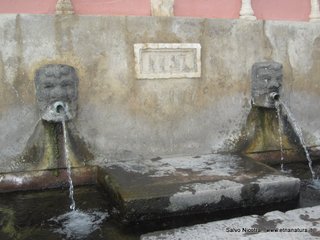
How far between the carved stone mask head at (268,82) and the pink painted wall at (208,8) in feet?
2.79

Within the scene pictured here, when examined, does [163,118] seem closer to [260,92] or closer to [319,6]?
[260,92]

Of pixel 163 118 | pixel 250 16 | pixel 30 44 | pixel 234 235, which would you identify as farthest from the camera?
pixel 250 16

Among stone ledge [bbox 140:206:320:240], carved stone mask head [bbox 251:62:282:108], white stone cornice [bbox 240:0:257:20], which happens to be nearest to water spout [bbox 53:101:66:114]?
stone ledge [bbox 140:206:320:240]

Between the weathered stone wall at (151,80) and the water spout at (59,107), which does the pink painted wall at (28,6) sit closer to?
the weathered stone wall at (151,80)

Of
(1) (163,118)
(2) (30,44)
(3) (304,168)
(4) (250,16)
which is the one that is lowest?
(3) (304,168)

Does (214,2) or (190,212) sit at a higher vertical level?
(214,2)

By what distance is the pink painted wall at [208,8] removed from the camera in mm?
4242

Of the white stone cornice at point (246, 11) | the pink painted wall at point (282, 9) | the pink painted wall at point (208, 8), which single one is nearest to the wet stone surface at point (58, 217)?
the pink painted wall at point (208, 8)

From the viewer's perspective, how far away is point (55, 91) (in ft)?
10.7

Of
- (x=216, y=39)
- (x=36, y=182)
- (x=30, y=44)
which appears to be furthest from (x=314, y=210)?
(x=30, y=44)

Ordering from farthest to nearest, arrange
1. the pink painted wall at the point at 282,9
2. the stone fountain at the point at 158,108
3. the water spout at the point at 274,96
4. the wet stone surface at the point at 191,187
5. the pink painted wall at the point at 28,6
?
1. the pink painted wall at the point at 282,9
2. the water spout at the point at 274,96
3. the pink painted wall at the point at 28,6
4. the stone fountain at the point at 158,108
5. the wet stone surface at the point at 191,187

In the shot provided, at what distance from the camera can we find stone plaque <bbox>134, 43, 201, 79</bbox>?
367 cm

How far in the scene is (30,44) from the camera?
3.36m

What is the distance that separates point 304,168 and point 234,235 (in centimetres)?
216
